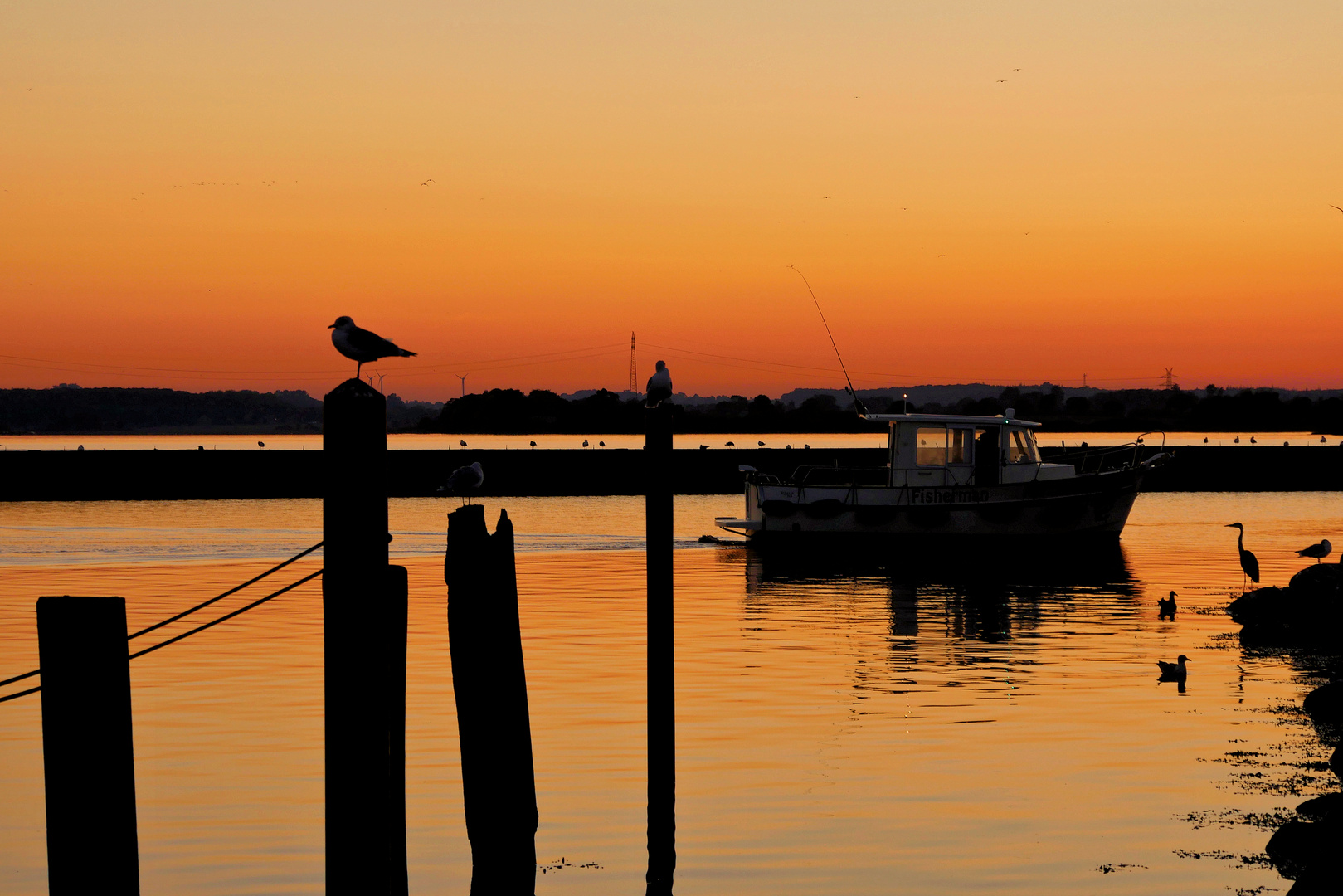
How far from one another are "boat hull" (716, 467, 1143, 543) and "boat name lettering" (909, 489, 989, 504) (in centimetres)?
2

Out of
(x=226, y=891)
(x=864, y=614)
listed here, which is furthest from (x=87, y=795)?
(x=864, y=614)

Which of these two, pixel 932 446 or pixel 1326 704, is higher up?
pixel 932 446

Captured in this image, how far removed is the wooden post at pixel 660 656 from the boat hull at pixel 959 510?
87.9ft

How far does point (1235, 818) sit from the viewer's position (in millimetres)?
11422

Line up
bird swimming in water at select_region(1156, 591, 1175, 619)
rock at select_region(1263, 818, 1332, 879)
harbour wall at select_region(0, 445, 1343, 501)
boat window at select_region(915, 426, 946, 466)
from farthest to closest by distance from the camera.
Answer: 1. harbour wall at select_region(0, 445, 1343, 501)
2. boat window at select_region(915, 426, 946, 466)
3. bird swimming in water at select_region(1156, 591, 1175, 619)
4. rock at select_region(1263, 818, 1332, 879)

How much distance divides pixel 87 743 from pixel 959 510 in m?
31.8

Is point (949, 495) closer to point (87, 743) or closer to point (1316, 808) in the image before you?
point (1316, 808)

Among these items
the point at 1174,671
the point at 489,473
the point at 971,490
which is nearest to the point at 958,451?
the point at 971,490

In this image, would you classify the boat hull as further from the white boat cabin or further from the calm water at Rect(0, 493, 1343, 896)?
the calm water at Rect(0, 493, 1343, 896)

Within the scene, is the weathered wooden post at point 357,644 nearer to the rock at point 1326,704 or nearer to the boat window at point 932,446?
the rock at point 1326,704

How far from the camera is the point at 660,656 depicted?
1013 centimetres

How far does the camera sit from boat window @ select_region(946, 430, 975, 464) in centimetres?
3647

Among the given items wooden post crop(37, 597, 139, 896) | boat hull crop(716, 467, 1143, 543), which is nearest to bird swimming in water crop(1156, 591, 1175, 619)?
boat hull crop(716, 467, 1143, 543)

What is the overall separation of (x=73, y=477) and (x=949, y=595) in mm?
59003
